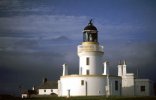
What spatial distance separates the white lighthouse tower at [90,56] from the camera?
5272 centimetres

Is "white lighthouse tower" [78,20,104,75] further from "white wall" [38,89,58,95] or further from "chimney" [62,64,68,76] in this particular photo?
"white wall" [38,89,58,95]

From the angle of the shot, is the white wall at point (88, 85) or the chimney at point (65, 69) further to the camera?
the chimney at point (65, 69)

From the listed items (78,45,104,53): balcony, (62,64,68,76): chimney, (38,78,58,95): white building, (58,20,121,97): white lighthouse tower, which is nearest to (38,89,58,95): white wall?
(38,78,58,95): white building

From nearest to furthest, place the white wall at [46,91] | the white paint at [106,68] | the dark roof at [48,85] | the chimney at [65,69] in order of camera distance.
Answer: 1. the white paint at [106,68]
2. the chimney at [65,69]
3. the white wall at [46,91]
4. the dark roof at [48,85]

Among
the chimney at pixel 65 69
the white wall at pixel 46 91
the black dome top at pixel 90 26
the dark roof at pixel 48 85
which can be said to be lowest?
the white wall at pixel 46 91

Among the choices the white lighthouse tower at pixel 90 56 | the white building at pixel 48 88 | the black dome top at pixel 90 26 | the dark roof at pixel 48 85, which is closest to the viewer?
the white lighthouse tower at pixel 90 56

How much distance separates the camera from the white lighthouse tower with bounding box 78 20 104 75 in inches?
2076

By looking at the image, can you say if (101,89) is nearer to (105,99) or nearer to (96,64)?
(96,64)

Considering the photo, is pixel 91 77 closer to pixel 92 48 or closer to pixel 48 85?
pixel 92 48

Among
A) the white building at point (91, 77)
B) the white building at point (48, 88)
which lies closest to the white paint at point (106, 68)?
the white building at point (91, 77)

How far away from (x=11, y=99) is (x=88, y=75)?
472 inches

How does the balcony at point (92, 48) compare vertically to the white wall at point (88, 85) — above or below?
above

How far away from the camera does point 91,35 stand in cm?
5375

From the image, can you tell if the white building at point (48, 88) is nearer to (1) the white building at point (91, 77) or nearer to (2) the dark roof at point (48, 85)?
(2) the dark roof at point (48, 85)
